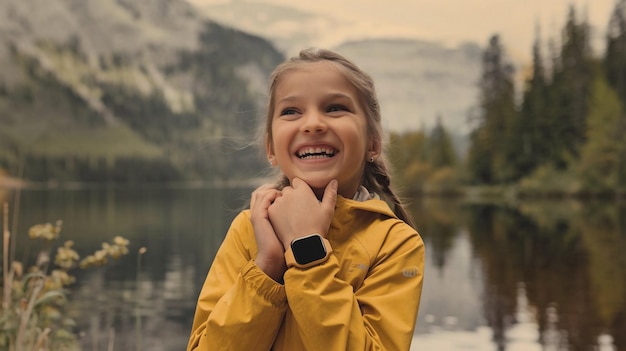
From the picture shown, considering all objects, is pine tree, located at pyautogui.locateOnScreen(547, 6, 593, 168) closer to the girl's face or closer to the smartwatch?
the girl's face

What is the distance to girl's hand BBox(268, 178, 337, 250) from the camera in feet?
6.63

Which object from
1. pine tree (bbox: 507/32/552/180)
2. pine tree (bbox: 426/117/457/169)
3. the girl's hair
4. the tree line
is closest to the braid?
the girl's hair

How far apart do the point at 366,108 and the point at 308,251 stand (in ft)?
1.80

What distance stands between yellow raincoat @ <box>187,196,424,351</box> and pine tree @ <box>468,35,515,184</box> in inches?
3347

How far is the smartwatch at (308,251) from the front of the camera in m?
1.96

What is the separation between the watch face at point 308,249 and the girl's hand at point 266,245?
7cm

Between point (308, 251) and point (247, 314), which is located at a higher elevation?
point (308, 251)

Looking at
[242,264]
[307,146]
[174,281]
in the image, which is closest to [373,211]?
[307,146]

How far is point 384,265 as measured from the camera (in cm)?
211

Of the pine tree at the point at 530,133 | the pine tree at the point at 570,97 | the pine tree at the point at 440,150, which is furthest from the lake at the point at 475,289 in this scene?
the pine tree at the point at 440,150

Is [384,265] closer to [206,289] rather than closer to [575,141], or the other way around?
[206,289]

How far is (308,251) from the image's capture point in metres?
1.97

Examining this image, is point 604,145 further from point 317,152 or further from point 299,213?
point 299,213

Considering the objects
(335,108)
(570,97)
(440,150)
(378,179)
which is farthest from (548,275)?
(440,150)
